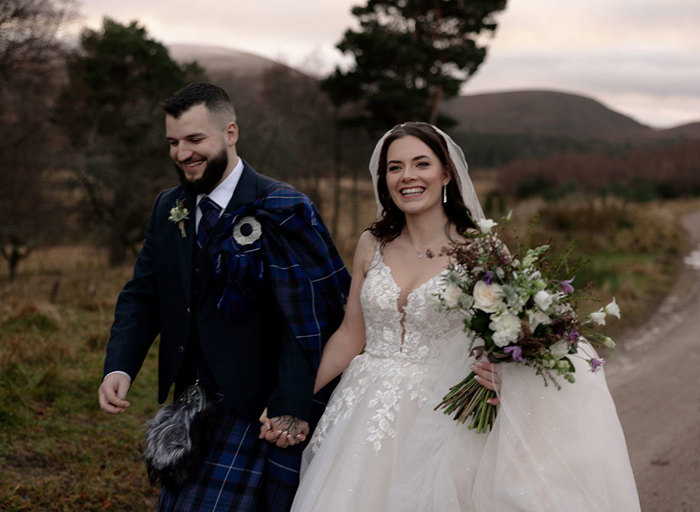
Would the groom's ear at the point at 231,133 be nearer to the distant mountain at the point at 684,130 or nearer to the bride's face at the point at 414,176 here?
A: the bride's face at the point at 414,176

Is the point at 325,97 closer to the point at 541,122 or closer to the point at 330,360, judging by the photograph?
the point at 330,360

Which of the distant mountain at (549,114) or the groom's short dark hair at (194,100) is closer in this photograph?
the groom's short dark hair at (194,100)

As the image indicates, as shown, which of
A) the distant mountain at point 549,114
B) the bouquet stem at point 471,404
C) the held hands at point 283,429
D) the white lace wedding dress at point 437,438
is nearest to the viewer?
the white lace wedding dress at point 437,438

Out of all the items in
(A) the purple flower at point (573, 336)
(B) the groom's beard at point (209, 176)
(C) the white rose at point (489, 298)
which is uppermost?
(B) the groom's beard at point (209, 176)

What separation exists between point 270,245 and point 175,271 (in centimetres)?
48

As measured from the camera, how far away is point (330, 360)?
338 centimetres

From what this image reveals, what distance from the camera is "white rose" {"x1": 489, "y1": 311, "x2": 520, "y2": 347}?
2.53 metres

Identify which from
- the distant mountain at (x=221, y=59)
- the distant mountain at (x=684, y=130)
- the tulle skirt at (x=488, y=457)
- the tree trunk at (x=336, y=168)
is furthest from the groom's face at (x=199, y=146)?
the distant mountain at (x=684, y=130)

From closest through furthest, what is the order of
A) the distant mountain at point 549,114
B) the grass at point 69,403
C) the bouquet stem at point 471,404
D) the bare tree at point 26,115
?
the bouquet stem at point 471,404, the grass at point 69,403, the bare tree at point 26,115, the distant mountain at point 549,114

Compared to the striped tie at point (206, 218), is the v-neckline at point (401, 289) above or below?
below

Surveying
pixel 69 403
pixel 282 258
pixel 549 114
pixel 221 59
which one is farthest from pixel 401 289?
pixel 549 114

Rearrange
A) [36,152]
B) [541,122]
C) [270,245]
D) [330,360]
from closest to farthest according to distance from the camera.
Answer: [270,245]
[330,360]
[36,152]
[541,122]

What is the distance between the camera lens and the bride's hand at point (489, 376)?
111 inches

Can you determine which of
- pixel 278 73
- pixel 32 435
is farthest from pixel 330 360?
pixel 278 73
